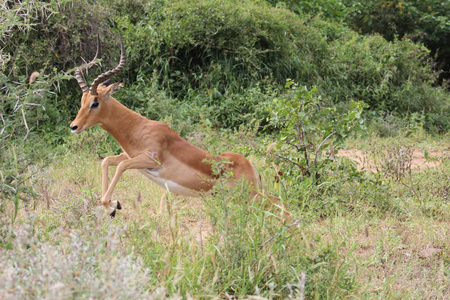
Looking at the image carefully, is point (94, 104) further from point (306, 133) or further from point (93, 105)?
point (306, 133)

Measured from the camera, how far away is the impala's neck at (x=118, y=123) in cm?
431

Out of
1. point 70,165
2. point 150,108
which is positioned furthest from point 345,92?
point 70,165

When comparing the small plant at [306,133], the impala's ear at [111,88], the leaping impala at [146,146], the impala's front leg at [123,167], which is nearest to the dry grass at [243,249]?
the impala's front leg at [123,167]

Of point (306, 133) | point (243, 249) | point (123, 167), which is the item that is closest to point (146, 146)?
point (123, 167)

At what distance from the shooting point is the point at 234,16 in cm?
955

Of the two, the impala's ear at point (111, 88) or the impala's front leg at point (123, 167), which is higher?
the impala's ear at point (111, 88)

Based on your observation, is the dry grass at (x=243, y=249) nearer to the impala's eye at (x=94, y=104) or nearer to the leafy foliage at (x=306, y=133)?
the leafy foliage at (x=306, y=133)

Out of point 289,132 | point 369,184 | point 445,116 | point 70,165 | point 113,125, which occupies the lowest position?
point 445,116

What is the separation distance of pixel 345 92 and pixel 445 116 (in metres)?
2.29

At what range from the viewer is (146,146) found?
4.31 m

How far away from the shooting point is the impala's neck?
14.1 feet

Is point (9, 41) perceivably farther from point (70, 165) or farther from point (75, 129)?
point (75, 129)

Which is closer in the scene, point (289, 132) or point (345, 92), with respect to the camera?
point (289, 132)

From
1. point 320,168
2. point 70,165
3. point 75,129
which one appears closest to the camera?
point 75,129
